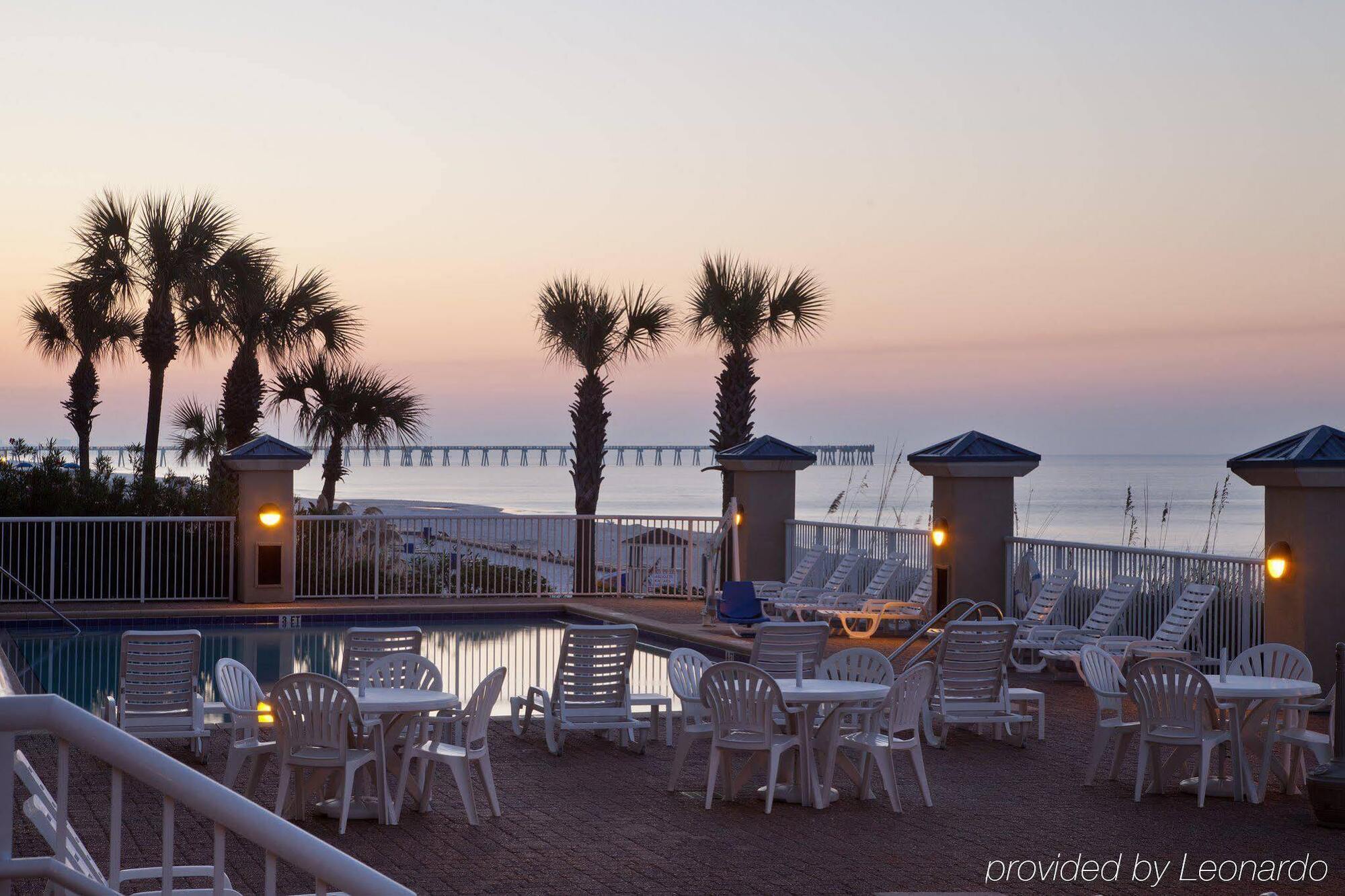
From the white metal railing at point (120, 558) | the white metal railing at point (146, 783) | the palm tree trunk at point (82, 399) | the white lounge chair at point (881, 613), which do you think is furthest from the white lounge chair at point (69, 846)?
the palm tree trunk at point (82, 399)

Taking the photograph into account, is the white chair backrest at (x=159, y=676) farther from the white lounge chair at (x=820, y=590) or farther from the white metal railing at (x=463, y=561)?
the white metal railing at (x=463, y=561)

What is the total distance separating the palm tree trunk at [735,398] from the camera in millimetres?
23625

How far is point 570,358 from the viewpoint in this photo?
23.9 meters

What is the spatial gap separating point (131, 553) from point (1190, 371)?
28880mm

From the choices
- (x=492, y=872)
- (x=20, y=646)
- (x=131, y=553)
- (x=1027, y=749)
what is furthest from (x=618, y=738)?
(x=131, y=553)

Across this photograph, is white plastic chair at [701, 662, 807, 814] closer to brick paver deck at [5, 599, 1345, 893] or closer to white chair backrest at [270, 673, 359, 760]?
brick paver deck at [5, 599, 1345, 893]

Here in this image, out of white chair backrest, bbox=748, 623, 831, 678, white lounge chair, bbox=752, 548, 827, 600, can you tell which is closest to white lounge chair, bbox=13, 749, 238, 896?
white chair backrest, bbox=748, 623, 831, 678

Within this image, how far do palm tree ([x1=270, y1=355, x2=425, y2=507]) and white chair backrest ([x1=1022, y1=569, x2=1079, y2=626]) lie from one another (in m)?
13.4

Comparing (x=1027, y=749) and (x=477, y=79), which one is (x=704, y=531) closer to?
(x=477, y=79)

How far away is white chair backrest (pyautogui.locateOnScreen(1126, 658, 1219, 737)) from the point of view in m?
8.03

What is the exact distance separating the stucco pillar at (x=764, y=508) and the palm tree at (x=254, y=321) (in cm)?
839

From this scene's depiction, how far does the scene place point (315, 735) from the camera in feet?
24.0

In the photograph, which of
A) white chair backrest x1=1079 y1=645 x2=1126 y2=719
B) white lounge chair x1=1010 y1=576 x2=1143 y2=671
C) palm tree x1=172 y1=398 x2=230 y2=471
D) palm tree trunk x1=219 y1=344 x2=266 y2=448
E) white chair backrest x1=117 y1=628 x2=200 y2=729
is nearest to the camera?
white chair backrest x1=1079 y1=645 x2=1126 y2=719

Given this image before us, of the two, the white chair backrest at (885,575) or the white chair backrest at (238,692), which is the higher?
the white chair backrest at (885,575)
